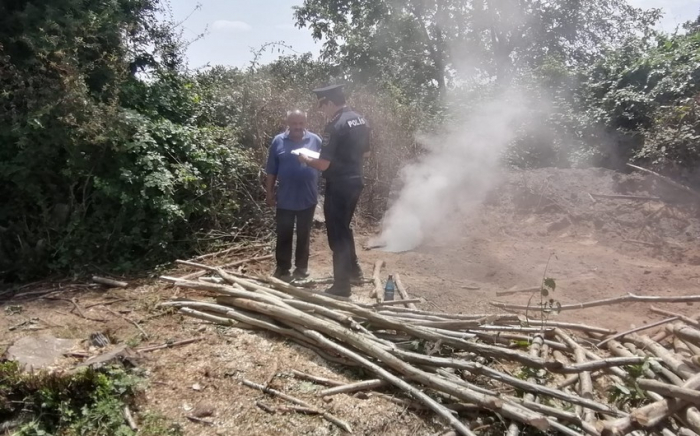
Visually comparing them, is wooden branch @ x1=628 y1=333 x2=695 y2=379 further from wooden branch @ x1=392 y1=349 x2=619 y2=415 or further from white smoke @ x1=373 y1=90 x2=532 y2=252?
white smoke @ x1=373 y1=90 x2=532 y2=252

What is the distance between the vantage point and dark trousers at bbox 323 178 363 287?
5230 millimetres

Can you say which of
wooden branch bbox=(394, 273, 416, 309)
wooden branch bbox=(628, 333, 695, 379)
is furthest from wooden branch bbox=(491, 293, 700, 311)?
wooden branch bbox=(394, 273, 416, 309)

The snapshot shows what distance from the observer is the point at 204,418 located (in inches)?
134

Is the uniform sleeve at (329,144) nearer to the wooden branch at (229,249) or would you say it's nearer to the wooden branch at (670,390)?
the wooden branch at (229,249)

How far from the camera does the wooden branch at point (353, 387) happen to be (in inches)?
140

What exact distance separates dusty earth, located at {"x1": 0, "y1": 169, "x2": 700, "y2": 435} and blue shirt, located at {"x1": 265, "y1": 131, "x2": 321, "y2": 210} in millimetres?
1035

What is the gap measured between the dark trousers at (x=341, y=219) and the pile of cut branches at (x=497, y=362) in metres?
0.81

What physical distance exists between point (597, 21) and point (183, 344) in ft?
68.5

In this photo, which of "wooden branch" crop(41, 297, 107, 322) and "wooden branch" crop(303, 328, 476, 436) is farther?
"wooden branch" crop(41, 297, 107, 322)

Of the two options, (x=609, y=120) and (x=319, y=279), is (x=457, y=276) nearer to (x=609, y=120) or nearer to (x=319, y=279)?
(x=319, y=279)

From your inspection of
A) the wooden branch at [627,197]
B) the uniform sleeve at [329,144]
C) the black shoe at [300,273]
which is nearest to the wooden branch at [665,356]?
the uniform sleeve at [329,144]

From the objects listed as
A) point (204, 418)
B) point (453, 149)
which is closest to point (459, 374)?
point (204, 418)

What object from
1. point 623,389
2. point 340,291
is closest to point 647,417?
point 623,389

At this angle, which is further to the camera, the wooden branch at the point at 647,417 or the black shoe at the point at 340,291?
the black shoe at the point at 340,291
